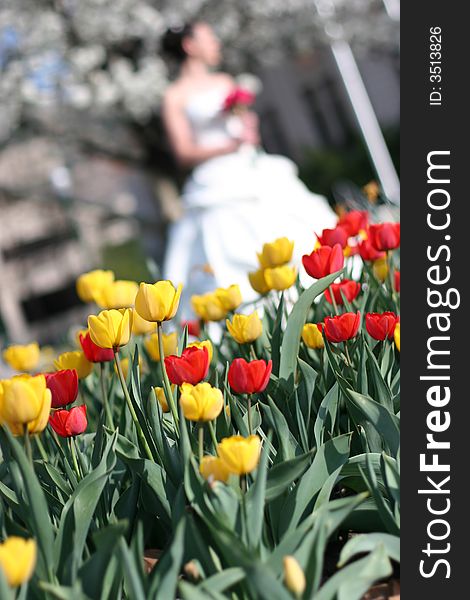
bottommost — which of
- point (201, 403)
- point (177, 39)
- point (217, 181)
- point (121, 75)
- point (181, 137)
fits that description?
point (201, 403)

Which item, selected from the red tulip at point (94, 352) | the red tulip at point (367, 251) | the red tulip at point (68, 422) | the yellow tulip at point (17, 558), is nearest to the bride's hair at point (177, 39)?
the red tulip at point (367, 251)

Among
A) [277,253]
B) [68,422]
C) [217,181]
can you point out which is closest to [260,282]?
[277,253]

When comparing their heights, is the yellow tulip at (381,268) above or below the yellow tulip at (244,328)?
above

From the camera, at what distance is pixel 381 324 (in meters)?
1.75

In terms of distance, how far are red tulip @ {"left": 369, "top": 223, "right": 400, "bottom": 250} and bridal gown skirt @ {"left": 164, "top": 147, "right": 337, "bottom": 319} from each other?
2611mm

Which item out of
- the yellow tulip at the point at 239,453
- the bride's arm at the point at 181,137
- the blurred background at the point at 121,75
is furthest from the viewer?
the blurred background at the point at 121,75

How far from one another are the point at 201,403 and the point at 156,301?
284 millimetres

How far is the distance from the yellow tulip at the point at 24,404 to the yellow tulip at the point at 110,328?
0.79ft

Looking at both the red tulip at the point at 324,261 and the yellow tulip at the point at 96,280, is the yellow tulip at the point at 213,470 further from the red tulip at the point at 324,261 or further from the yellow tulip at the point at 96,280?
the yellow tulip at the point at 96,280

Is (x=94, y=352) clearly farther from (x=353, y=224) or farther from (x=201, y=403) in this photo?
(x=353, y=224)

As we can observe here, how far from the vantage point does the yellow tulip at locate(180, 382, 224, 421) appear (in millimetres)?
1374

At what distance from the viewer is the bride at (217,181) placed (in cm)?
531

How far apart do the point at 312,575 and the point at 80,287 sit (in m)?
1.59

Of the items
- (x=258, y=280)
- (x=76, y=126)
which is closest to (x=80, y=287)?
(x=258, y=280)
